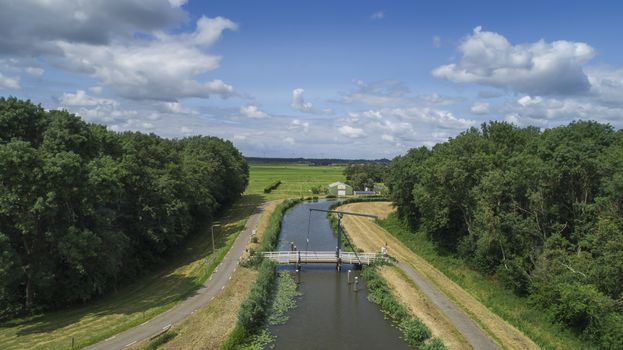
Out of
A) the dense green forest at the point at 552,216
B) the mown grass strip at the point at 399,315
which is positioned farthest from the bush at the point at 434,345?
the dense green forest at the point at 552,216

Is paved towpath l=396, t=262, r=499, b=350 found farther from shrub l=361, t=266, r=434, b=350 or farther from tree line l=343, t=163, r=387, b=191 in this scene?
tree line l=343, t=163, r=387, b=191

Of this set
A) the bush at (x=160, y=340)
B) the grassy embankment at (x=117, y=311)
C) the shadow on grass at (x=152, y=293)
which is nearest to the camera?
the bush at (x=160, y=340)

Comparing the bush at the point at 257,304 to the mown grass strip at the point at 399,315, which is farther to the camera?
the bush at the point at 257,304

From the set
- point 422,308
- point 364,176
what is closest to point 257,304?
point 422,308

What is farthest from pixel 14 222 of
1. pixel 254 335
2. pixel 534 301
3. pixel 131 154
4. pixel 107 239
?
pixel 534 301

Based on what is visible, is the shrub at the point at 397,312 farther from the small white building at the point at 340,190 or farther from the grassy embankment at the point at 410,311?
the small white building at the point at 340,190

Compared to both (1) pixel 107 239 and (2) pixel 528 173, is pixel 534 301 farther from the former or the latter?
(1) pixel 107 239
